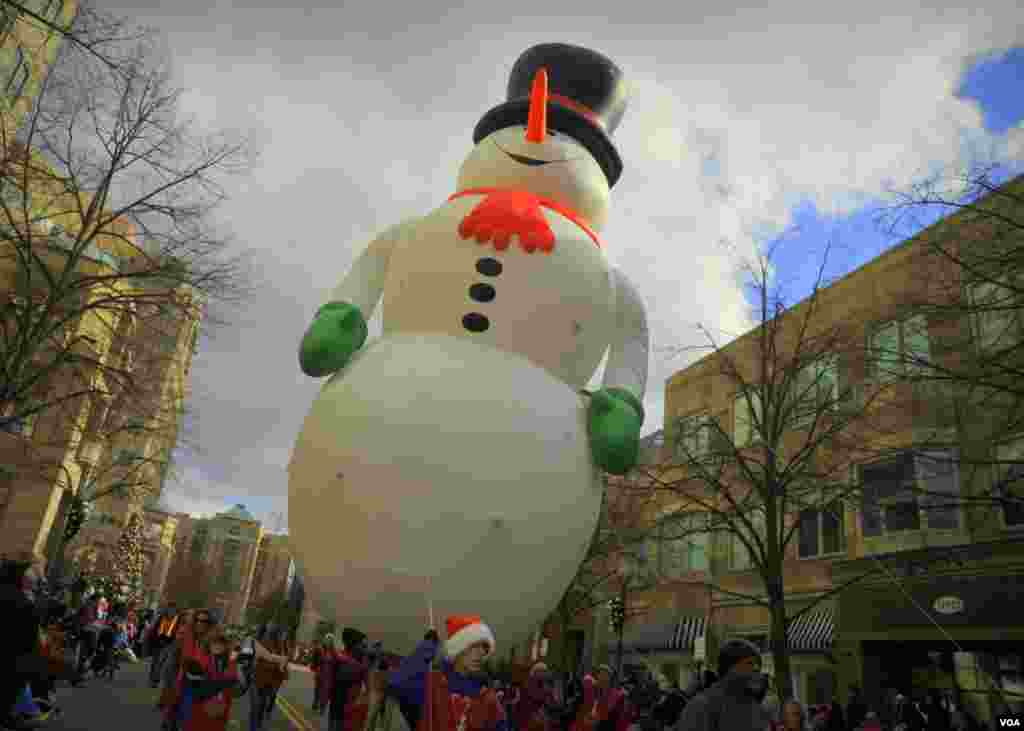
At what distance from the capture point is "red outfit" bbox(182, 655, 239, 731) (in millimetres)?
6016

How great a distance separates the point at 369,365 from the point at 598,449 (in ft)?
6.49

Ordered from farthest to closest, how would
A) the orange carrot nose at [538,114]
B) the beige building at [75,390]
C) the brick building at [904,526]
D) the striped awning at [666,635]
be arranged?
the striped awning at [666,635], the beige building at [75,390], the brick building at [904,526], the orange carrot nose at [538,114]

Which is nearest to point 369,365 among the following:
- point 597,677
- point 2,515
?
point 597,677

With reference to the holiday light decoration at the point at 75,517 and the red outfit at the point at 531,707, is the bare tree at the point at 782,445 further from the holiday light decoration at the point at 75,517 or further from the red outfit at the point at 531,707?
the holiday light decoration at the point at 75,517

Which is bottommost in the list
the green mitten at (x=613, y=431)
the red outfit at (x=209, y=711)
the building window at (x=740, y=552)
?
the red outfit at (x=209, y=711)

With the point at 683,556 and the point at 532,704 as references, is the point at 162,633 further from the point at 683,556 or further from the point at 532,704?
the point at 683,556

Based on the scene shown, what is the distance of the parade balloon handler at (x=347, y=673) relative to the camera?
5727 mm

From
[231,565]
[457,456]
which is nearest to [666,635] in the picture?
[457,456]

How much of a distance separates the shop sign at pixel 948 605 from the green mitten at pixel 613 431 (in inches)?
381

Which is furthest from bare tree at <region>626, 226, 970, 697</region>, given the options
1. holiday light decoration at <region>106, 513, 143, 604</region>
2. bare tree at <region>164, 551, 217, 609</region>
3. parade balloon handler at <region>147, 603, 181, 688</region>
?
bare tree at <region>164, 551, 217, 609</region>

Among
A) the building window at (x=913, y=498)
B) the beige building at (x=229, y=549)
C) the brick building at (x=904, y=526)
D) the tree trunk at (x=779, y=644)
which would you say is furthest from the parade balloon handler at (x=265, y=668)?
the beige building at (x=229, y=549)

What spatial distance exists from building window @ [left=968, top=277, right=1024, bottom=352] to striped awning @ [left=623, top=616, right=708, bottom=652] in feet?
37.5

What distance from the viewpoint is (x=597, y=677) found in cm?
859

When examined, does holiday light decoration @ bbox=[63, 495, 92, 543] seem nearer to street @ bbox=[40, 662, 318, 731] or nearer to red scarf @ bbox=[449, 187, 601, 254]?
street @ bbox=[40, 662, 318, 731]
